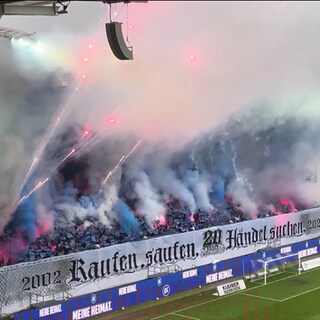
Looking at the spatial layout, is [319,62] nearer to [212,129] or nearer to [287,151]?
[212,129]

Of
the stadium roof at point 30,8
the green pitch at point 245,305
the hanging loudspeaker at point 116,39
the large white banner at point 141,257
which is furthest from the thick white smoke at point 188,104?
the green pitch at point 245,305

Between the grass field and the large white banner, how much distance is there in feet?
3.32

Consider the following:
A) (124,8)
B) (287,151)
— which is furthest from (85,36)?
(287,151)

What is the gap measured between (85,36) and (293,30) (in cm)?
552

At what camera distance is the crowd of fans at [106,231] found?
1670cm

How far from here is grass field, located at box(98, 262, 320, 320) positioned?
1525cm

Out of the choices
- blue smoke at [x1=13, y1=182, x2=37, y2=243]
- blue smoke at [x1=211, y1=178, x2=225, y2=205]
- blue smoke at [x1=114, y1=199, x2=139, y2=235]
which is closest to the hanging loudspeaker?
blue smoke at [x1=13, y1=182, x2=37, y2=243]

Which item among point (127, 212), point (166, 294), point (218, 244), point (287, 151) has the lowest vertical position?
point (166, 294)

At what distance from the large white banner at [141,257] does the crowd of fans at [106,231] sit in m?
0.65

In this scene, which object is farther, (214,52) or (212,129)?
(212,129)

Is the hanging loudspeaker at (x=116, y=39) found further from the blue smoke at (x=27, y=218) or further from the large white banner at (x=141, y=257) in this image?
the blue smoke at (x=27, y=218)

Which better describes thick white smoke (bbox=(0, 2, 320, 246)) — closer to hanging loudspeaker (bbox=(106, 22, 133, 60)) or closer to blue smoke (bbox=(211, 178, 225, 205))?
blue smoke (bbox=(211, 178, 225, 205))

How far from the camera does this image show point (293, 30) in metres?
17.4

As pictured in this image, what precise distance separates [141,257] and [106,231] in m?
2.03
